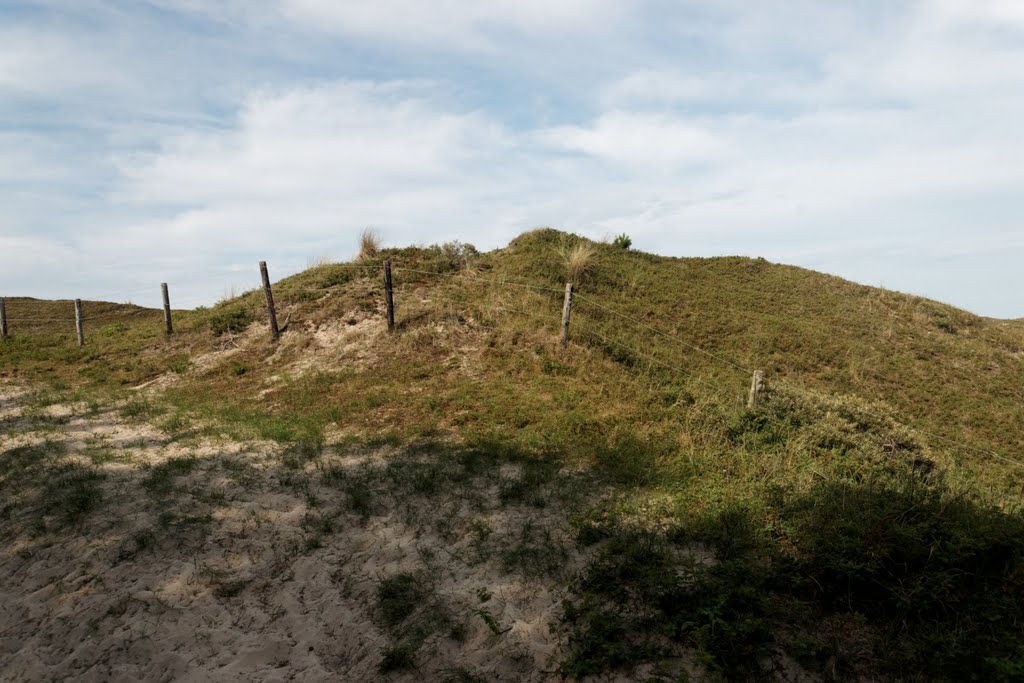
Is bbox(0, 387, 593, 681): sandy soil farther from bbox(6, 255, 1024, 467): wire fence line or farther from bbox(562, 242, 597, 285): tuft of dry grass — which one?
bbox(562, 242, 597, 285): tuft of dry grass

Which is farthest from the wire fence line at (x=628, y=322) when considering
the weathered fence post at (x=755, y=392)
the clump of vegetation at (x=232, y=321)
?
the weathered fence post at (x=755, y=392)

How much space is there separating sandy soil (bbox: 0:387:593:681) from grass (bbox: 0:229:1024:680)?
204 millimetres

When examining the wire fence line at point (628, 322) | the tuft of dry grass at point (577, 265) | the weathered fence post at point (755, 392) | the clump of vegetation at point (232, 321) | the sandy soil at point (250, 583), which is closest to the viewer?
the sandy soil at point (250, 583)

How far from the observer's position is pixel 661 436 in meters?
9.15

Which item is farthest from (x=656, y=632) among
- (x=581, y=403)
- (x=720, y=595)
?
(x=581, y=403)

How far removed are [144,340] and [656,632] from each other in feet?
62.6

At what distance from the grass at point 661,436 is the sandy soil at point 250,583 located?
0.20 m

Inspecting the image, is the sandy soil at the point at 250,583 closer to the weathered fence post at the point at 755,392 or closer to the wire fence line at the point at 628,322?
the weathered fence post at the point at 755,392

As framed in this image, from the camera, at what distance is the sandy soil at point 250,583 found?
4.89 metres

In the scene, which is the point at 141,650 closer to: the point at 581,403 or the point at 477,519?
the point at 477,519

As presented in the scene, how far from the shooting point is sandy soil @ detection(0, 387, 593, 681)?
4.89 m

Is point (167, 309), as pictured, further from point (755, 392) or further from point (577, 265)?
point (755, 392)

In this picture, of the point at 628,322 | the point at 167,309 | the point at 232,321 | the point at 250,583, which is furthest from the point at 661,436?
the point at 167,309

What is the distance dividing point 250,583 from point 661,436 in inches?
247
